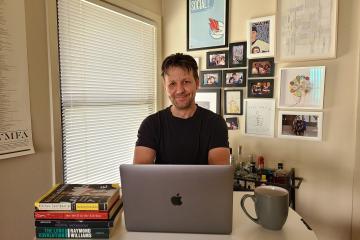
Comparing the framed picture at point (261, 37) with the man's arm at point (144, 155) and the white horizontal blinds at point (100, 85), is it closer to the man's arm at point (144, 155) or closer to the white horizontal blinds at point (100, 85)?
the white horizontal blinds at point (100, 85)

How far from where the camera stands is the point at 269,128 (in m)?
2.38

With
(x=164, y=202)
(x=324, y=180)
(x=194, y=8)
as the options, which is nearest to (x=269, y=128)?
(x=324, y=180)

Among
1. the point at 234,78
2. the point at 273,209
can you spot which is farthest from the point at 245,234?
the point at 234,78

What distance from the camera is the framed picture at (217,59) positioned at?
2592 millimetres

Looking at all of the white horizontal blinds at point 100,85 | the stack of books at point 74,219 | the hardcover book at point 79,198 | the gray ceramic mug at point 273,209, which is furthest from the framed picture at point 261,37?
the stack of books at point 74,219

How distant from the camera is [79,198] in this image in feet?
3.15

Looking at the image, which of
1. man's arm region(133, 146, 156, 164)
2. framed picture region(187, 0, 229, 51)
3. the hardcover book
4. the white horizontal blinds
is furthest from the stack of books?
framed picture region(187, 0, 229, 51)

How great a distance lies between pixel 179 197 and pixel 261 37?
73.4 inches

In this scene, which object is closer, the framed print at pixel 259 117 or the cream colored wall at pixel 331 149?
the cream colored wall at pixel 331 149

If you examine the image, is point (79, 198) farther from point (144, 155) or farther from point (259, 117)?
point (259, 117)

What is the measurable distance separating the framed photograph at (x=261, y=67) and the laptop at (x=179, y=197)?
5.49ft

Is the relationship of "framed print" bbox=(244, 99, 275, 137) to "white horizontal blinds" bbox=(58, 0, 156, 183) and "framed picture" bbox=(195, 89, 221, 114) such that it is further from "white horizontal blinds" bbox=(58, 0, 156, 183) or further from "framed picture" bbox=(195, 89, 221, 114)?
"white horizontal blinds" bbox=(58, 0, 156, 183)

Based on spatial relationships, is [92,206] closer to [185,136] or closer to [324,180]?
[185,136]

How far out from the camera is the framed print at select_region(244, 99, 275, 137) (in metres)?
2.37
